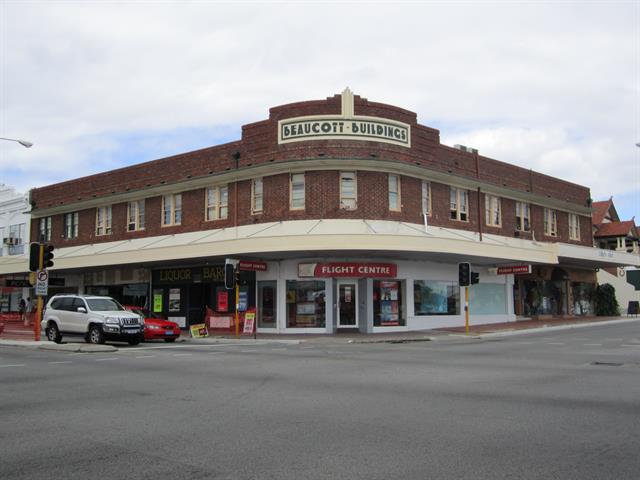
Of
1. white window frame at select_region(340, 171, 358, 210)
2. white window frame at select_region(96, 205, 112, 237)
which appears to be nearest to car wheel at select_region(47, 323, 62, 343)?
white window frame at select_region(340, 171, 358, 210)

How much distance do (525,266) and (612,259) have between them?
44.4 ft

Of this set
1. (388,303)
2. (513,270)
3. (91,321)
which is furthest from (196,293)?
(513,270)

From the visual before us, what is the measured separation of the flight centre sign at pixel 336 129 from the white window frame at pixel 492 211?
29.0 ft

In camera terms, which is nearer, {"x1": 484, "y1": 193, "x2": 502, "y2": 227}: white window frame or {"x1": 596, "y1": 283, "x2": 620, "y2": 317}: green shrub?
{"x1": 484, "y1": 193, "x2": 502, "y2": 227}: white window frame

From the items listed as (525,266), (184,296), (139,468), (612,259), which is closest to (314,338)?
(184,296)

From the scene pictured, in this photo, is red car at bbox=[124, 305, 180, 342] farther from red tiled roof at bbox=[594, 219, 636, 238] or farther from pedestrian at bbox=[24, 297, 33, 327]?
red tiled roof at bbox=[594, 219, 636, 238]

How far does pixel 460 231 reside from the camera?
1303 inches

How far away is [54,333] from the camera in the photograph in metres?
23.4

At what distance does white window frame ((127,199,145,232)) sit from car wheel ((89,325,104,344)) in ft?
49.9

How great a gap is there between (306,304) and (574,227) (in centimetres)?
2457

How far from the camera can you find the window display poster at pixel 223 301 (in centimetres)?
3173

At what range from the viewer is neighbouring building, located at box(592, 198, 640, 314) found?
51.0 metres

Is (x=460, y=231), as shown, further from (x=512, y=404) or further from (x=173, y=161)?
(x=512, y=404)

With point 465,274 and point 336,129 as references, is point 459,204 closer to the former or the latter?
point 465,274
